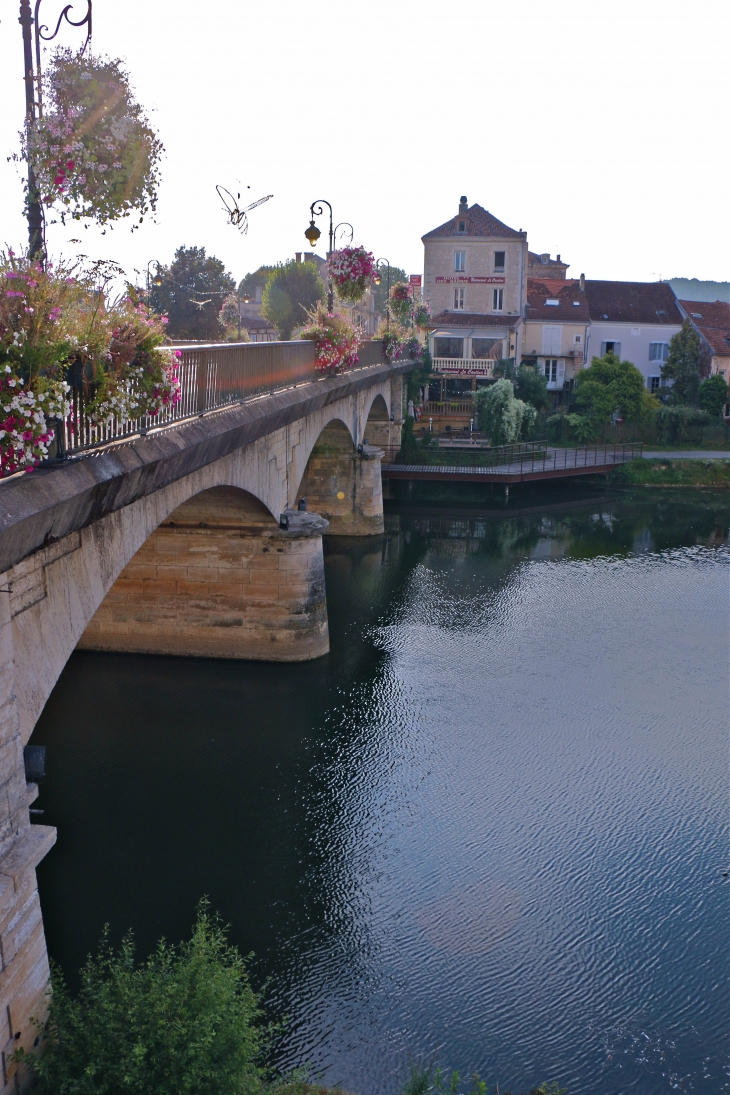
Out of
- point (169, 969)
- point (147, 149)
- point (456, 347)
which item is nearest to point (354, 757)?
point (169, 969)

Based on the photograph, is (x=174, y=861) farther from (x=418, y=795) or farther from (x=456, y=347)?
(x=456, y=347)

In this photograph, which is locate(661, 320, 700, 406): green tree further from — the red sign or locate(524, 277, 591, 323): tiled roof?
the red sign

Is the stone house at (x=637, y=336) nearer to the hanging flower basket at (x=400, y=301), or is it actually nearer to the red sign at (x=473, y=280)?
the red sign at (x=473, y=280)

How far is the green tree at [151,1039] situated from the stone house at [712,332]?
52061 mm

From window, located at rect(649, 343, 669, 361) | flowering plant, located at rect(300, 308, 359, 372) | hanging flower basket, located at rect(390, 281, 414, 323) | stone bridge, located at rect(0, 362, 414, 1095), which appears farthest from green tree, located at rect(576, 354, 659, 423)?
→ flowering plant, located at rect(300, 308, 359, 372)

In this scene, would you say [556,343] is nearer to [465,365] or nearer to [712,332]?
[465,365]

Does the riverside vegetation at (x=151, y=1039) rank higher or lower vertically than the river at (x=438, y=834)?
higher

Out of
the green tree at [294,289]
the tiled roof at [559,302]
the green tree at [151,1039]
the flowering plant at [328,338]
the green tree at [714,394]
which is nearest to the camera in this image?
the green tree at [151,1039]

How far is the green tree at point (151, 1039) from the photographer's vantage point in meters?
7.18

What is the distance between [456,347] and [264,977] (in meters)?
46.4

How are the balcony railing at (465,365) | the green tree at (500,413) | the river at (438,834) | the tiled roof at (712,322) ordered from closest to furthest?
the river at (438,834) < the green tree at (500,413) < the balcony railing at (465,365) < the tiled roof at (712,322)

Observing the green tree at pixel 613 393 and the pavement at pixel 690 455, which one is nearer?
the pavement at pixel 690 455

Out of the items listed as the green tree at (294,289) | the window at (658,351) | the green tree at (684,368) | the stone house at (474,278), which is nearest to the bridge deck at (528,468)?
the green tree at (684,368)

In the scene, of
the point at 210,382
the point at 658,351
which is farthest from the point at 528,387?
the point at 210,382
